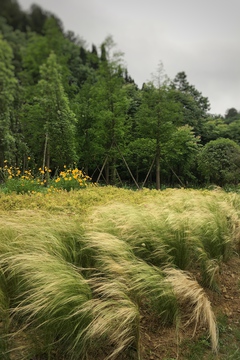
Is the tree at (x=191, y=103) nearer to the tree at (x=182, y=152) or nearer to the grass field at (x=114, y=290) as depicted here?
the tree at (x=182, y=152)

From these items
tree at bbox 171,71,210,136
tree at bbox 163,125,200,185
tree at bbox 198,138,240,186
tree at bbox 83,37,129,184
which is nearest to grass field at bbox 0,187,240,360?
tree at bbox 83,37,129,184

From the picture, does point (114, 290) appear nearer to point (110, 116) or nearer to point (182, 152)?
point (110, 116)

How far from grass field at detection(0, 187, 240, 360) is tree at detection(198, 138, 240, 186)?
12.4m

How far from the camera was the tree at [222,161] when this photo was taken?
48.2 ft

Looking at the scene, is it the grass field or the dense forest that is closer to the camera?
the grass field

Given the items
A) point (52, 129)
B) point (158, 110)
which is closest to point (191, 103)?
point (158, 110)

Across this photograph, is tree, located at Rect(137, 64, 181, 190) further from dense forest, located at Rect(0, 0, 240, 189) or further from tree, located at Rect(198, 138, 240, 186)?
tree, located at Rect(198, 138, 240, 186)

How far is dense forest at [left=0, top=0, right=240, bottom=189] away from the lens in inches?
91.2

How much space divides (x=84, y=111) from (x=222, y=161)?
842cm

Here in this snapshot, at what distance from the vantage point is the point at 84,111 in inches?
478

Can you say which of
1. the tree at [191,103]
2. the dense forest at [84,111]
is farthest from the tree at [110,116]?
the tree at [191,103]

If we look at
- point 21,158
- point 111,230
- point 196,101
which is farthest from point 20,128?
point 196,101

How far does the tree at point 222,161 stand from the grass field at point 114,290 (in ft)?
40.8

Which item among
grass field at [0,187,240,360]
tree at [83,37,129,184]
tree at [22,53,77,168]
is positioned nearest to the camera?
grass field at [0,187,240,360]
